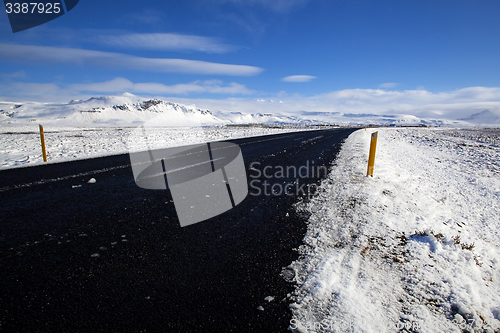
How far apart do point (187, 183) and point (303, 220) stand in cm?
269

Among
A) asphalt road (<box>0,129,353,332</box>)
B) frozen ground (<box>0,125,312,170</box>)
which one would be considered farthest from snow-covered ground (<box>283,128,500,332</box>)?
frozen ground (<box>0,125,312,170</box>)

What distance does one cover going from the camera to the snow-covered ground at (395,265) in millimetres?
1773

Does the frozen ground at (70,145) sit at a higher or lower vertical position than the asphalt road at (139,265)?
lower

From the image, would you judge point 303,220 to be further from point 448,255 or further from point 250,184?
point 250,184

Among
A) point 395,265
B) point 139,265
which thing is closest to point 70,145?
point 139,265

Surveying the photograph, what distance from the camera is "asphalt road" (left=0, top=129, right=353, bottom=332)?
171cm

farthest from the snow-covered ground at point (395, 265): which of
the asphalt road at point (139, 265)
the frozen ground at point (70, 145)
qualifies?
the frozen ground at point (70, 145)

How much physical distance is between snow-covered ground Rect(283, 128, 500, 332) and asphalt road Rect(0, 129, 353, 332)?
271 mm

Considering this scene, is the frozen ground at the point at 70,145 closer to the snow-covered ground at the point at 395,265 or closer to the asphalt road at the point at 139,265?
the asphalt road at the point at 139,265

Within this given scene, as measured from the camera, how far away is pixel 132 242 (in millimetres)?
2719

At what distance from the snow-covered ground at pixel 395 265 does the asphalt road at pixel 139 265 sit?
0.89 feet

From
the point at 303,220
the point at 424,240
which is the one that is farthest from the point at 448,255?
the point at 303,220

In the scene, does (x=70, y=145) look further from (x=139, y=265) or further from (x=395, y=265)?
(x=395, y=265)

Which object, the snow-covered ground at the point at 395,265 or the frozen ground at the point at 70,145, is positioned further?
the frozen ground at the point at 70,145
